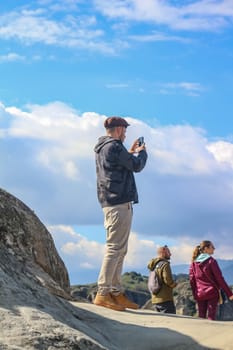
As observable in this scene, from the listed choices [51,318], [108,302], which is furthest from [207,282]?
[51,318]

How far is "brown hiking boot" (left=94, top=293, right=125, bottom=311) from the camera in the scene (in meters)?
13.7

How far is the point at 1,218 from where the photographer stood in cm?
1400

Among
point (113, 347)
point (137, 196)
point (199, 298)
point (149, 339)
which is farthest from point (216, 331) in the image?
point (199, 298)

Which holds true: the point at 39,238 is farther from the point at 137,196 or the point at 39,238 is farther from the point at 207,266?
the point at 207,266

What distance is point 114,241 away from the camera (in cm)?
1382

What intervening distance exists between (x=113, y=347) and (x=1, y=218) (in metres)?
4.24

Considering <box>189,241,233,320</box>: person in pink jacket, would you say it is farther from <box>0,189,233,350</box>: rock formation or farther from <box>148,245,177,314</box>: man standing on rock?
<box>0,189,233,350</box>: rock formation

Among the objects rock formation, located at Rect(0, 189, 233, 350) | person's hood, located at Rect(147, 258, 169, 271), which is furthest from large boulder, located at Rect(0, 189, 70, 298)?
person's hood, located at Rect(147, 258, 169, 271)

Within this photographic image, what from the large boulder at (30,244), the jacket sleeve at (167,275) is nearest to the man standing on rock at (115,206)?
the large boulder at (30,244)

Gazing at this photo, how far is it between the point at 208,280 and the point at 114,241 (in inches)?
122

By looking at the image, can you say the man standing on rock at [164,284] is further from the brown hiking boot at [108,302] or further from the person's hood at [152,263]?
the brown hiking boot at [108,302]

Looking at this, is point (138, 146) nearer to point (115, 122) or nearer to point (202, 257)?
point (115, 122)

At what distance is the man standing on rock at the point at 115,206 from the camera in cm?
1380

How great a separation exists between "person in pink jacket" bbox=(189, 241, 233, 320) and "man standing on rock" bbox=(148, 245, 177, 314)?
21.3 inches
